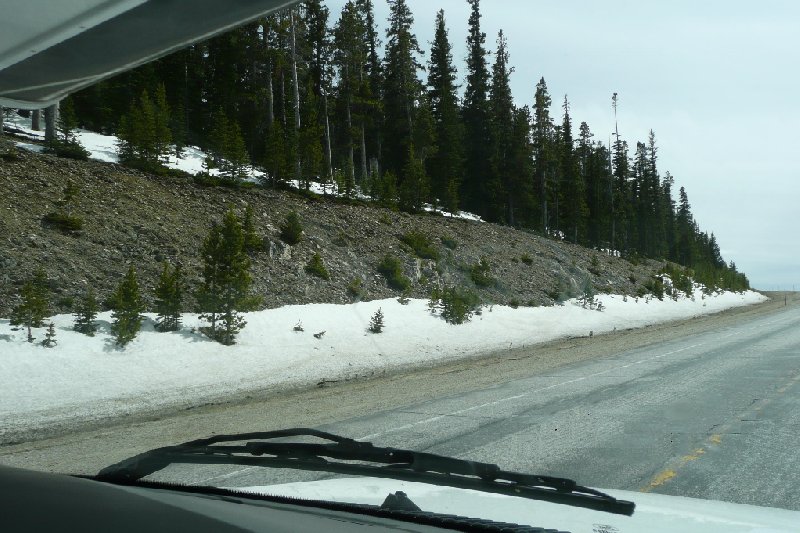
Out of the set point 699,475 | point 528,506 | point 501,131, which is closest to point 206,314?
point 699,475

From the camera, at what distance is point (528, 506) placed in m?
3.19

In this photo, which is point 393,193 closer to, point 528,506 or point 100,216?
point 100,216

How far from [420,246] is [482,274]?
9.84 ft

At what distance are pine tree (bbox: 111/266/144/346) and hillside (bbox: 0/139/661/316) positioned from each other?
1.40 meters

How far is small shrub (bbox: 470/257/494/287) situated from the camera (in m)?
28.7

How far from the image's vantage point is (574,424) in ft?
26.5

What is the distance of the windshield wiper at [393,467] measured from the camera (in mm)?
2721

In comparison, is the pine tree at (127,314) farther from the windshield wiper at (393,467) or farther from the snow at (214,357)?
the windshield wiper at (393,467)

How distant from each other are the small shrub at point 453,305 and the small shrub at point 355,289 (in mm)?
2409

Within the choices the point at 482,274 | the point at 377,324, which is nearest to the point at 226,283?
the point at 377,324

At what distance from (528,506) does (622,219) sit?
76.3 m

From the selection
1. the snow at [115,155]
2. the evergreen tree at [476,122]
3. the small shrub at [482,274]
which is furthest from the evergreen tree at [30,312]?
the evergreen tree at [476,122]

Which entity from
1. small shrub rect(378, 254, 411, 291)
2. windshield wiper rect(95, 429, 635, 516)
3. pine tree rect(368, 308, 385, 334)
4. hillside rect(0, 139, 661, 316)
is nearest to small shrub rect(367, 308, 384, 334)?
pine tree rect(368, 308, 385, 334)

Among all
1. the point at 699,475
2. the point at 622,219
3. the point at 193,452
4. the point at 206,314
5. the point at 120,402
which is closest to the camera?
the point at 193,452
